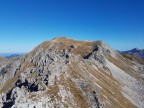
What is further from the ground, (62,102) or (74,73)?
(74,73)

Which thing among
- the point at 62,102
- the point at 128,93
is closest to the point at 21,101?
the point at 62,102

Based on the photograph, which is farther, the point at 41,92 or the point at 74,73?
the point at 74,73

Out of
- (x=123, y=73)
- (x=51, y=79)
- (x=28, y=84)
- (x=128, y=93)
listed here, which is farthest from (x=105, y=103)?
(x=123, y=73)

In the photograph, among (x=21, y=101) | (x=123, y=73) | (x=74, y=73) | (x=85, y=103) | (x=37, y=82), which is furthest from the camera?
(x=123, y=73)

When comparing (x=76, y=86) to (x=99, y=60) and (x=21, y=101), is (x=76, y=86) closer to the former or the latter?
(x=21, y=101)

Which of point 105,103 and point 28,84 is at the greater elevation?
point 28,84

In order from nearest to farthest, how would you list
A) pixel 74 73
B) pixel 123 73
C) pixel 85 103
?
pixel 85 103
pixel 74 73
pixel 123 73

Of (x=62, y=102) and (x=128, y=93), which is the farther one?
(x=128, y=93)

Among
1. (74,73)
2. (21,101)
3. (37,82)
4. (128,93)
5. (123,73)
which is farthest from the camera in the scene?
(123,73)

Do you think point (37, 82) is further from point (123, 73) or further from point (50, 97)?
point (123, 73)
